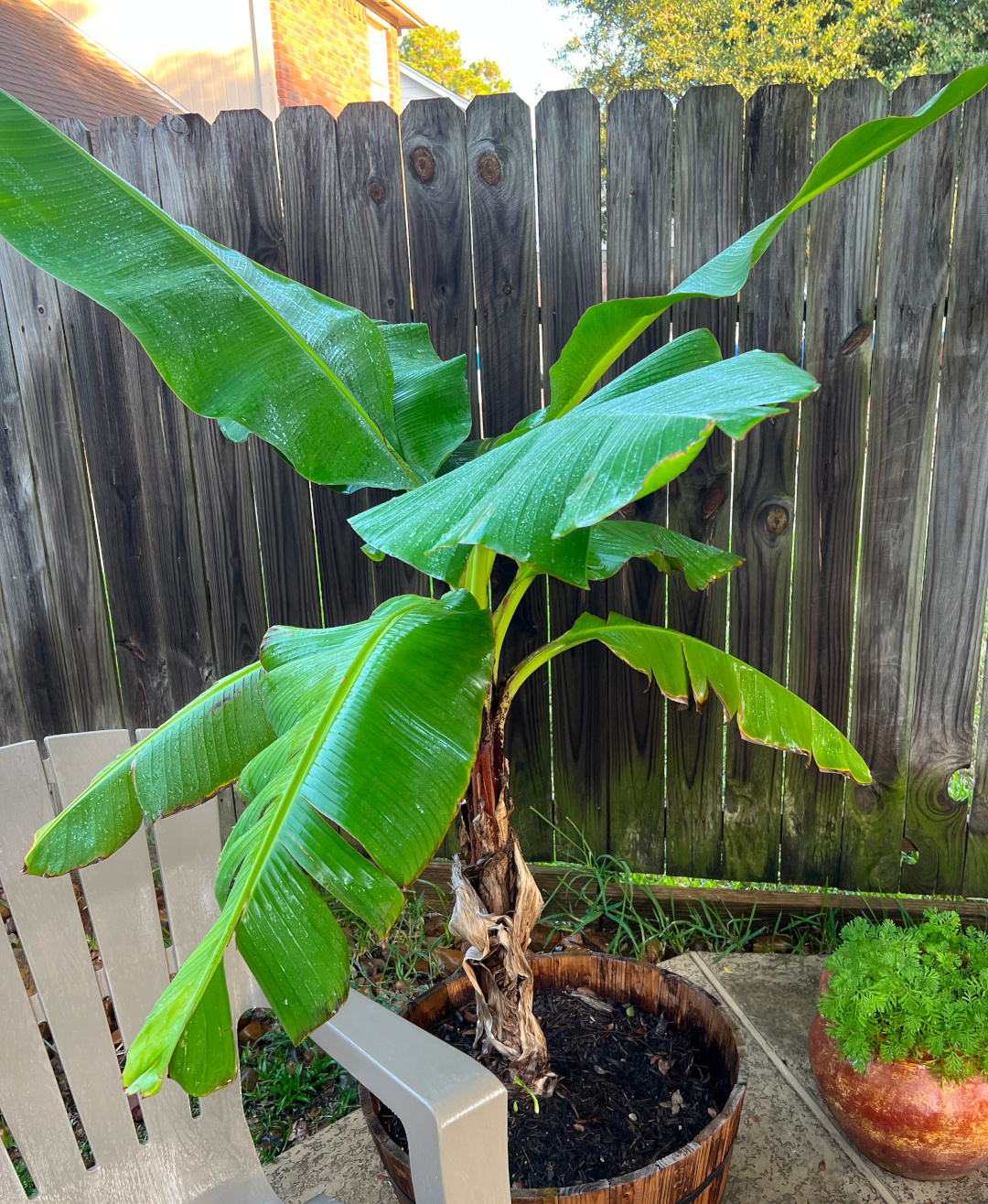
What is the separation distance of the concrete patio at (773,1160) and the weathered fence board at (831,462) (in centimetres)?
47

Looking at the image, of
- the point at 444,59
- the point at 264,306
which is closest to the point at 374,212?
the point at 264,306

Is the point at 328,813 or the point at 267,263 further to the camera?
the point at 267,263

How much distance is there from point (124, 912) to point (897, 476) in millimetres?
1958

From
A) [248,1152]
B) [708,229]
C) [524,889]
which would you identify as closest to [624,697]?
[524,889]

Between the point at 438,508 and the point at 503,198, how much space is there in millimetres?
1441

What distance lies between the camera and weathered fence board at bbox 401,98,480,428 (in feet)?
6.45

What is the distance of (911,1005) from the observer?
57.8 inches

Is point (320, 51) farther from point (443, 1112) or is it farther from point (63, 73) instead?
point (443, 1112)

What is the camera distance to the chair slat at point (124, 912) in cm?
138

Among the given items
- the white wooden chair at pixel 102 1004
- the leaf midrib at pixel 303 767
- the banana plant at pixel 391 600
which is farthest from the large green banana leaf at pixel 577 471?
the white wooden chair at pixel 102 1004

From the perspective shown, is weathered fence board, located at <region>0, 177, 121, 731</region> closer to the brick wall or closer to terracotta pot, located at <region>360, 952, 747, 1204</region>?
terracotta pot, located at <region>360, 952, 747, 1204</region>

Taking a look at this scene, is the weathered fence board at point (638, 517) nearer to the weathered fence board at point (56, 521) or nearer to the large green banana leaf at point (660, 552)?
the large green banana leaf at point (660, 552)

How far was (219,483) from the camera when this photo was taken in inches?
91.0

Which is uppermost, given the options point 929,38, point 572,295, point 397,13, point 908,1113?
point 929,38
